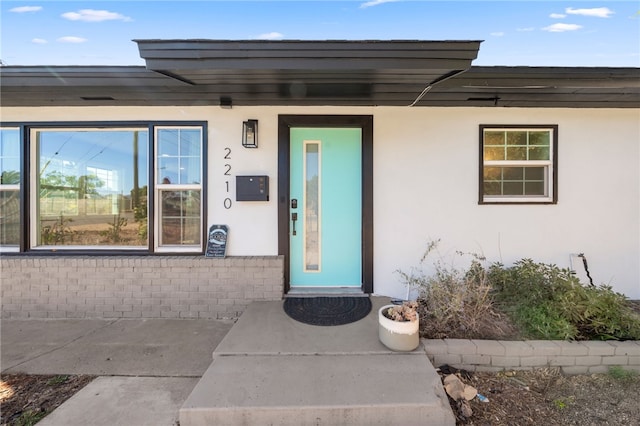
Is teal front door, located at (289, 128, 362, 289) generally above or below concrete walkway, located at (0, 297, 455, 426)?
above

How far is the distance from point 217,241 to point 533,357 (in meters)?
3.55

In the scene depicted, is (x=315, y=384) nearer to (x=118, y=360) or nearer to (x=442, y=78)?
(x=118, y=360)

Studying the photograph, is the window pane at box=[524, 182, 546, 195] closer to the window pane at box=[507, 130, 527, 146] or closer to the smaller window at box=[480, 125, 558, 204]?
the smaller window at box=[480, 125, 558, 204]

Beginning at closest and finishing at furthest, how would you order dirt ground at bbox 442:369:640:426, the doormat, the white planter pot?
dirt ground at bbox 442:369:640:426
the white planter pot
the doormat

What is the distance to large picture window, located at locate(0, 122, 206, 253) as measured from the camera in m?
3.68

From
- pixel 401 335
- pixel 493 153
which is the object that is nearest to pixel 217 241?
pixel 401 335

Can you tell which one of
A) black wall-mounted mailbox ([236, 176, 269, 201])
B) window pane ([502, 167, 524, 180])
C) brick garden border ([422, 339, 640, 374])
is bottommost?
brick garden border ([422, 339, 640, 374])

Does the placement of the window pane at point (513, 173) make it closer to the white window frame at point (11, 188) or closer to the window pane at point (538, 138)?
the window pane at point (538, 138)

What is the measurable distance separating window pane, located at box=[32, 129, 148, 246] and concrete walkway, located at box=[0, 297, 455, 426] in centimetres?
122

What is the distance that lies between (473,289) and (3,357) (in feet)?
15.5

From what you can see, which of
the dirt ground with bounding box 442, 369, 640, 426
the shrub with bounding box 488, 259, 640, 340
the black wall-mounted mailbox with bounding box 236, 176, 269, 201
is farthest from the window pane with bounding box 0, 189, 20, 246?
the shrub with bounding box 488, 259, 640, 340

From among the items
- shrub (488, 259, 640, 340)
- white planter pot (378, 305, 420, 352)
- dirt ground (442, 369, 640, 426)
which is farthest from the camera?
shrub (488, 259, 640, 340)

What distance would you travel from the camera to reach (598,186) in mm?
3693

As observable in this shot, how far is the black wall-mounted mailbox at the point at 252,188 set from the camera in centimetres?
352
